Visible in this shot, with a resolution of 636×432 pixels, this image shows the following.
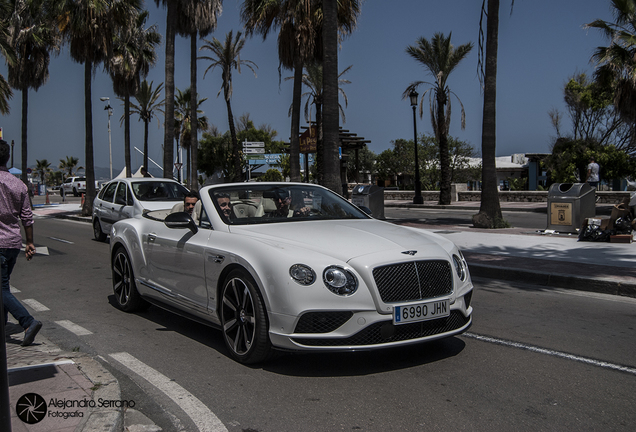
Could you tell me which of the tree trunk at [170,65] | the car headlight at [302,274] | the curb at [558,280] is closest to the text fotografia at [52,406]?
the car headlight at [302,274]

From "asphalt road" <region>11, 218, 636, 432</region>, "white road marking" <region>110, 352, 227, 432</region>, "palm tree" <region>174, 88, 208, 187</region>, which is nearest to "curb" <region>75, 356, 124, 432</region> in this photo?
"asphalt road" <region>11, 218, 636, 432</region>

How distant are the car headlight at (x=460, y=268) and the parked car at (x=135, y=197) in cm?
952

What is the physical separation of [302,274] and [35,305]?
4684 mm

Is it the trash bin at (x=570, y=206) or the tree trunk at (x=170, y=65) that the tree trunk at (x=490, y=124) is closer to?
the trash bin at (x=570, y=206)

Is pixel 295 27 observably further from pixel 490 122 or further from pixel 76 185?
pixel 76 185

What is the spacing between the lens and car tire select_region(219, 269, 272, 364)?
4.33m

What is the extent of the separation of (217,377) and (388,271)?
60.3 inches

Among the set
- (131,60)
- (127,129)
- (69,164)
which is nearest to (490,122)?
(131,60)

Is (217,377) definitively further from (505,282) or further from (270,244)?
(505,282)

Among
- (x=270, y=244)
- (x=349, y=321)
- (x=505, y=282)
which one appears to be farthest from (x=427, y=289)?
(x=505, y=282)

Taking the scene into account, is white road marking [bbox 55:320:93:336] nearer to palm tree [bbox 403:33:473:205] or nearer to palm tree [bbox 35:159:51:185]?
palm tree [bbox 403:33:473:205]

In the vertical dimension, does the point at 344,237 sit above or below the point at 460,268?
above

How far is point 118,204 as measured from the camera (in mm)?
13859

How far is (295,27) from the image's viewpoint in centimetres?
2136
